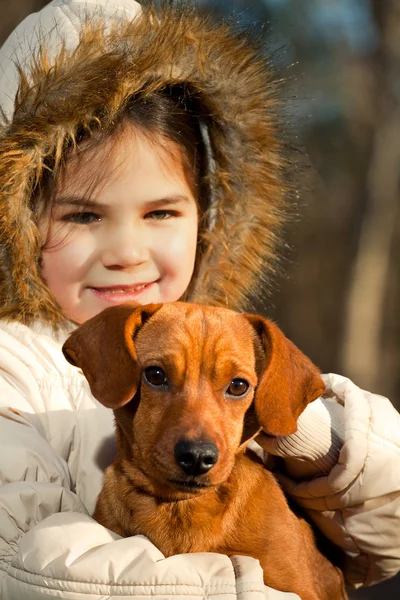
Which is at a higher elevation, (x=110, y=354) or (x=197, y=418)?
(x=110, y=354)

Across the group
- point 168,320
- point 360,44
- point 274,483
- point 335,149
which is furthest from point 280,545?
point 335,149

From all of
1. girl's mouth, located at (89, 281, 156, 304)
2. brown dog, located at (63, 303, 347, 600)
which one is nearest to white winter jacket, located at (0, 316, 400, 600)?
brown dog, located at (63, 303, 347, 600)

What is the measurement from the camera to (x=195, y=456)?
254 cm

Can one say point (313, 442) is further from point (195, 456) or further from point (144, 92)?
point (144, 92)

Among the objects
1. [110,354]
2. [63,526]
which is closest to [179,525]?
[63,526]

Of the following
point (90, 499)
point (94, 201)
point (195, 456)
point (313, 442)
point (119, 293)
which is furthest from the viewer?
point (119, 293)

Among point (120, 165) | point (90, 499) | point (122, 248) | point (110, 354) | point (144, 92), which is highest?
point (144, 92)

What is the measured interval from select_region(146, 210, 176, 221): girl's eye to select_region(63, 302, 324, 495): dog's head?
93 cm

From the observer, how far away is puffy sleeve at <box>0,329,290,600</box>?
2.57 meters

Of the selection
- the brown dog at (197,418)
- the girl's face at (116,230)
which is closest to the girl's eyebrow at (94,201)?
the girl's face at (116,230)

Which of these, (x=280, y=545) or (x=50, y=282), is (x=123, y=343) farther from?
(x=50, y=282)

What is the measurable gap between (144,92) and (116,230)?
0.64m

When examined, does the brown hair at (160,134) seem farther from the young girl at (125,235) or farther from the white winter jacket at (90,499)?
the white winter jacket at (90,499)

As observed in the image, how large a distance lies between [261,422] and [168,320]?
448 mm
